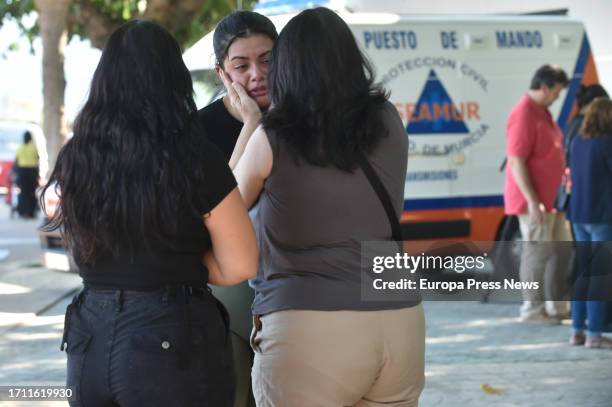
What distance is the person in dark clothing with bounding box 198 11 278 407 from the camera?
3236 mm

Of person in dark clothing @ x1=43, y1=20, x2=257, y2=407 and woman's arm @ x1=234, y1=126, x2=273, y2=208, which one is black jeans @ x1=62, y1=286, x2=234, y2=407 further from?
woman's arm @ x1=234, y1=126, x2=273, y2=208

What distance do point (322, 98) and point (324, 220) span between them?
33 cm

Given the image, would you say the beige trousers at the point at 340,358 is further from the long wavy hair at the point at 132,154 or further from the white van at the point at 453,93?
the white van at the point at 453,93

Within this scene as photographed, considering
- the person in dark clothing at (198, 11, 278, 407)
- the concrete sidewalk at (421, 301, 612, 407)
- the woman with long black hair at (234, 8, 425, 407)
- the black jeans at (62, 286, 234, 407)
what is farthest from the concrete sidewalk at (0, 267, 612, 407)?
the black jeans at (62, 286, 234, 407)

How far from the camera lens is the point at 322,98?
2736 millimetres

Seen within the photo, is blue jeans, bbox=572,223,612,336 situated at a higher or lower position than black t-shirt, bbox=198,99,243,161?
lower

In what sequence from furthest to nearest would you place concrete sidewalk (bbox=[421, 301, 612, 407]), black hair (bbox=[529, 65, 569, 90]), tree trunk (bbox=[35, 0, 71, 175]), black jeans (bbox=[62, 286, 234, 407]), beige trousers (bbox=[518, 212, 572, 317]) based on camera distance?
tree trunk (bbox=[35, 0, 71, 175]) < beige trousers (bbox=[518, 212, 572, 317]) < black hair (bbox=[529, 65, 569, 90]) < concrete sidewalk (bbox=[421, 301, 612, 407]) < black jeans (bbox=[62, 286, 234, 407])

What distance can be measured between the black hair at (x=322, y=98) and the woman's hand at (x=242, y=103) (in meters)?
0.27

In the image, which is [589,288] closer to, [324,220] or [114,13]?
[324,220]

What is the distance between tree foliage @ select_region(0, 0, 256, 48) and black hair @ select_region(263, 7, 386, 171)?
1290 cm

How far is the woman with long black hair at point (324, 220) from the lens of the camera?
2.74m

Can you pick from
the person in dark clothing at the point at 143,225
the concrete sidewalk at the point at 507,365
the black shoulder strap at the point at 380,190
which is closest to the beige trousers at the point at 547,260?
the concrete sidewalk at the point at 507,365
